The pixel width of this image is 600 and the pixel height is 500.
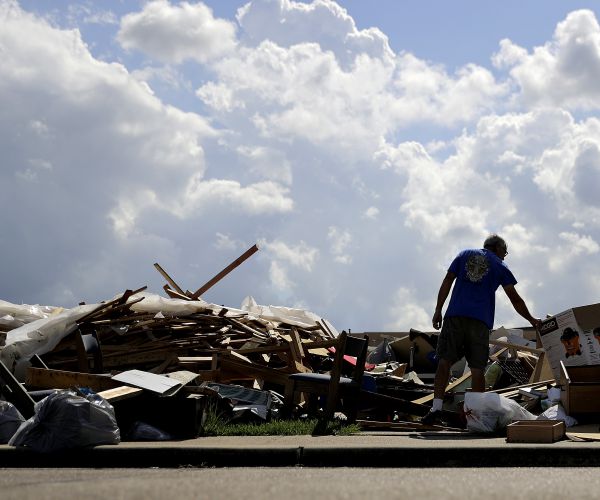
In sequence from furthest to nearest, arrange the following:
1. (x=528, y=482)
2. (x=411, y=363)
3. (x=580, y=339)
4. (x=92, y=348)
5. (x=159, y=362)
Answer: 1. (x=411, y=363)
2. (x=159, y=362)
3. (x=92, y=348)
4. (x=580, y=339)
5. (x=528, y=482)

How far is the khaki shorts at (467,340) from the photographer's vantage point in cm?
1030

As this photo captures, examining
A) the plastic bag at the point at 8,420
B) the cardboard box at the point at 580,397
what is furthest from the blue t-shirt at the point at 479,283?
the plastic bag at the point at 8,420

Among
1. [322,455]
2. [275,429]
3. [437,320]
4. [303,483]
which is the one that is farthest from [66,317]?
[303,483]

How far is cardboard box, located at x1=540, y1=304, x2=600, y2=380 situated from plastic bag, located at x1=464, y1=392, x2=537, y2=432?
3.60 ft

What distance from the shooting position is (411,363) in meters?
17.4

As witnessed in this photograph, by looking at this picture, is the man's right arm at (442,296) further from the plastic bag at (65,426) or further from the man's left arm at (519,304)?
the plastic bag at (65,426)

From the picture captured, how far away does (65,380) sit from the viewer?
10.3 m

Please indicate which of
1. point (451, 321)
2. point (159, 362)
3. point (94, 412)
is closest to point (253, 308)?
point (159, 362)

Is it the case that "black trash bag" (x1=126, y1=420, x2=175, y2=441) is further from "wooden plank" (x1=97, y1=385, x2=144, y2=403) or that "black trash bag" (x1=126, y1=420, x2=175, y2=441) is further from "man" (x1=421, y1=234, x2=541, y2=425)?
"man" (x1=421, y1=234, x2=541, y2=425)

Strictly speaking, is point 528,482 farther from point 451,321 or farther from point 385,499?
point 451,321

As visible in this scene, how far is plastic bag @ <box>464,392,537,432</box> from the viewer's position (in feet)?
30.3

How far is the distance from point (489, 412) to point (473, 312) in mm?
1376

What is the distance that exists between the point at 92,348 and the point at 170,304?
287 centimetres

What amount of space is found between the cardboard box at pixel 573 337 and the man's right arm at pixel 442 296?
1.14m
